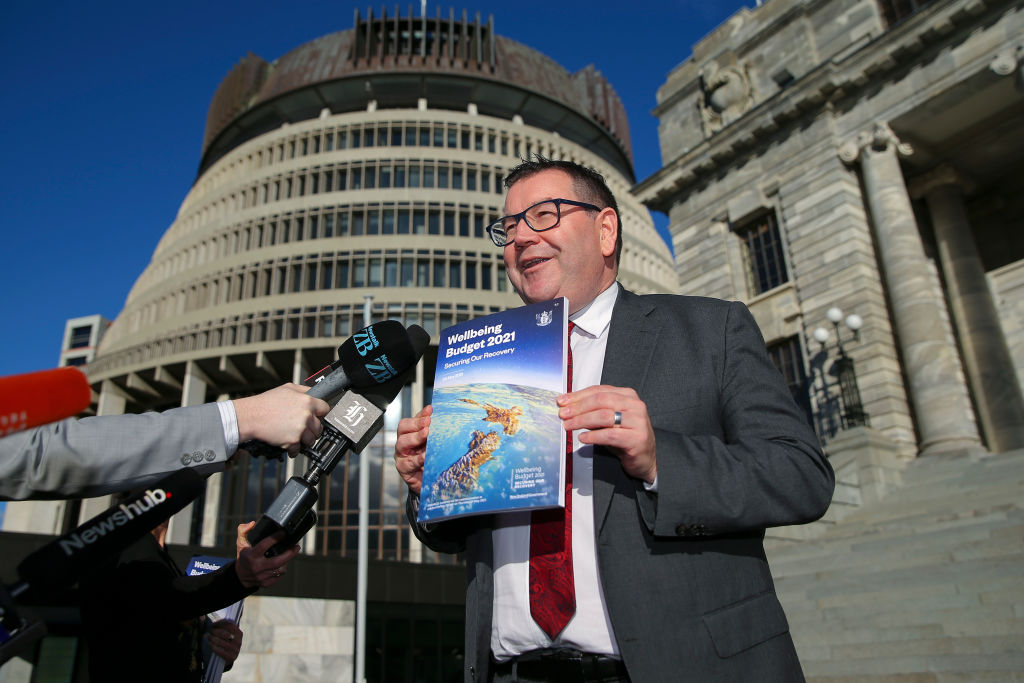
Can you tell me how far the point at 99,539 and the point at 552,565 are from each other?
1.35 m

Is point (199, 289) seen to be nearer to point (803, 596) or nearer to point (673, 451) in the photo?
point (803, 596)

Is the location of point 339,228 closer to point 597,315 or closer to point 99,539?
point 597,315

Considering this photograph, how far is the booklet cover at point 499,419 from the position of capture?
7.14 feet

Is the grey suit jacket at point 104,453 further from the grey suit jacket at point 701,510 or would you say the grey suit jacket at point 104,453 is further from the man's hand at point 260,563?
the grey suit jacket at point 701,510

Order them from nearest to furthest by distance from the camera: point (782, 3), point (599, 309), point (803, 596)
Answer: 1. point (599, 309)
2. point (803, 596)
3. point (782, 3)

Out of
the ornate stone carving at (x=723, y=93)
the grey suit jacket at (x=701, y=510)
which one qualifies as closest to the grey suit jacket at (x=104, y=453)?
the grey suit jacket at (x=701, y=510)

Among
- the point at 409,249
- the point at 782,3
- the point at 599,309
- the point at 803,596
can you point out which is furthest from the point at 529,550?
the point at 409,249

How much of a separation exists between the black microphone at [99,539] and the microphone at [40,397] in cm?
35

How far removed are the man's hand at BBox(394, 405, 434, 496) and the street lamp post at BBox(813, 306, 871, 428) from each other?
16.5 m

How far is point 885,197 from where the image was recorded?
719 inches

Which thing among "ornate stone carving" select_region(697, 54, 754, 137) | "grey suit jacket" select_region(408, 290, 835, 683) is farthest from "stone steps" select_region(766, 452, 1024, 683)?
"ornate stone carving" select_region(697, 54, 754, 137)

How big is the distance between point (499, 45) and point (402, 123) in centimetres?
1175

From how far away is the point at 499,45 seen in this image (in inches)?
2227

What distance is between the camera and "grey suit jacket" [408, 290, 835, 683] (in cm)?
219
